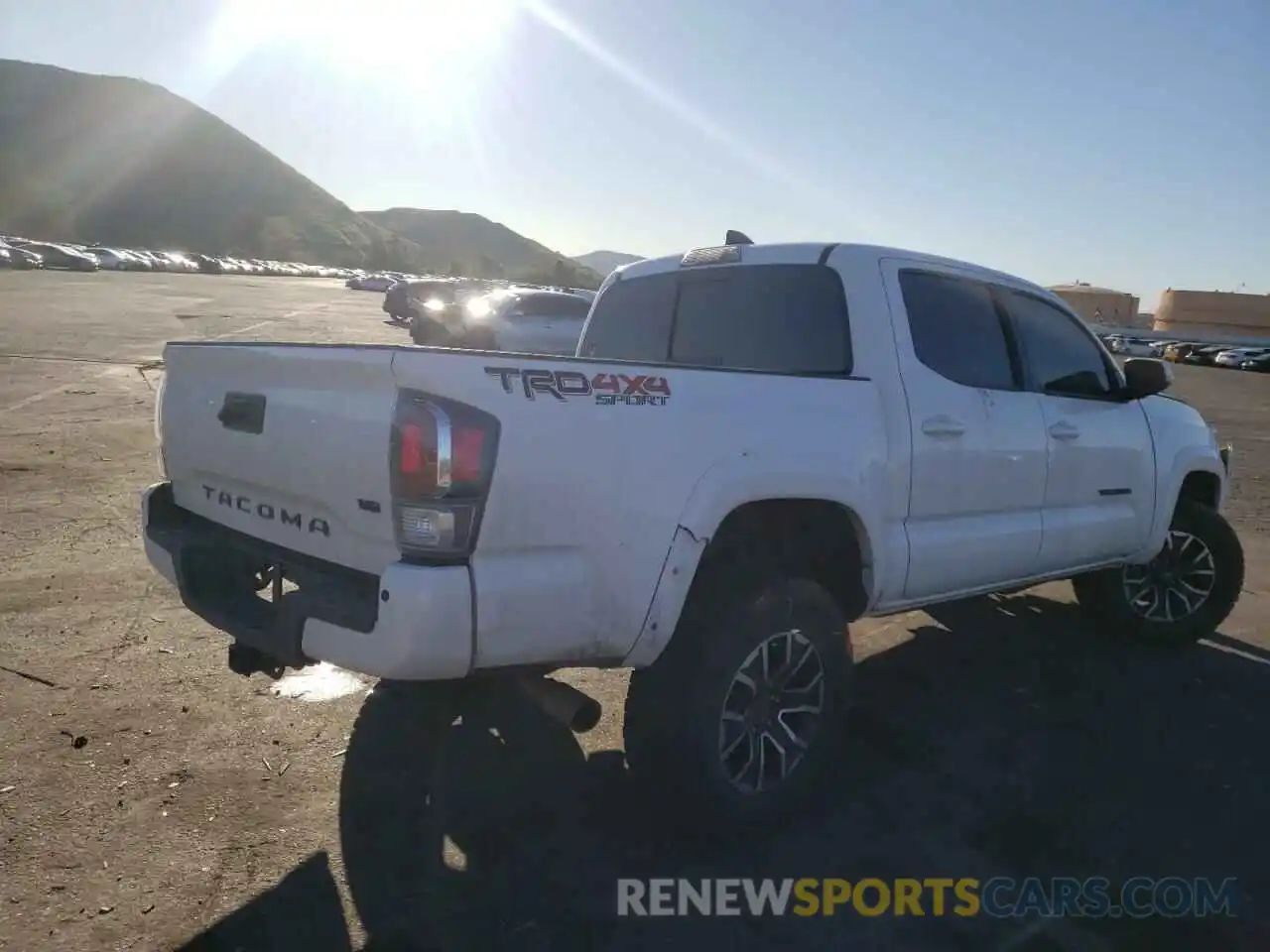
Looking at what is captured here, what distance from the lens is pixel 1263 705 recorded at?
471 centimetres

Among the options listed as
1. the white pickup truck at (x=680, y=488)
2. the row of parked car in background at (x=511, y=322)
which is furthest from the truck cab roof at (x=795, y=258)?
the row of parked car in background at (x=511, y=322)

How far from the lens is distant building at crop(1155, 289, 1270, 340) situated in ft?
283

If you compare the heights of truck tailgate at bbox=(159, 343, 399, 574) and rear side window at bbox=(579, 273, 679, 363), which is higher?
rear side window at bbox=(579, 273, 679, 363)

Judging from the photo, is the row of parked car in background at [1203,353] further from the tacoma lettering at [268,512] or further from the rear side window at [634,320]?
the tacoma lettering at [268,512]

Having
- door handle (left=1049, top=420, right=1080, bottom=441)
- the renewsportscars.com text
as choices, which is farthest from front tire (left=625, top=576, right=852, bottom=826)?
door handle (left=1049, top=420, right=1080, bottom=441)

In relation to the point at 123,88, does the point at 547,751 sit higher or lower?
lower

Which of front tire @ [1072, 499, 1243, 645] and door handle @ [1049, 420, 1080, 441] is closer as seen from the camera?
door handle @ [1049, 420, 1080, 441]

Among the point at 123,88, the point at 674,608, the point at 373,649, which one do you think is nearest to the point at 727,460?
the point at 674,608

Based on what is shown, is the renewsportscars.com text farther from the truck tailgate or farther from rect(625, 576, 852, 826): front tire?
the truck tailgate

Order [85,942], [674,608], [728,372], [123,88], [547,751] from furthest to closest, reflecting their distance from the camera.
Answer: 1. [123,88]
2. [547,751]
3. [728,372]
4. [674,608]
5. [85,942]

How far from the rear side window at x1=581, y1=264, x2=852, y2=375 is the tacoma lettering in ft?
5.63

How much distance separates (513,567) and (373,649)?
427 millimetres

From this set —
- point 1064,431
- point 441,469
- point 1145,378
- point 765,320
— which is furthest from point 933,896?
point 1145,378

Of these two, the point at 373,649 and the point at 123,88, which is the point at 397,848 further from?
the point at 123,88
